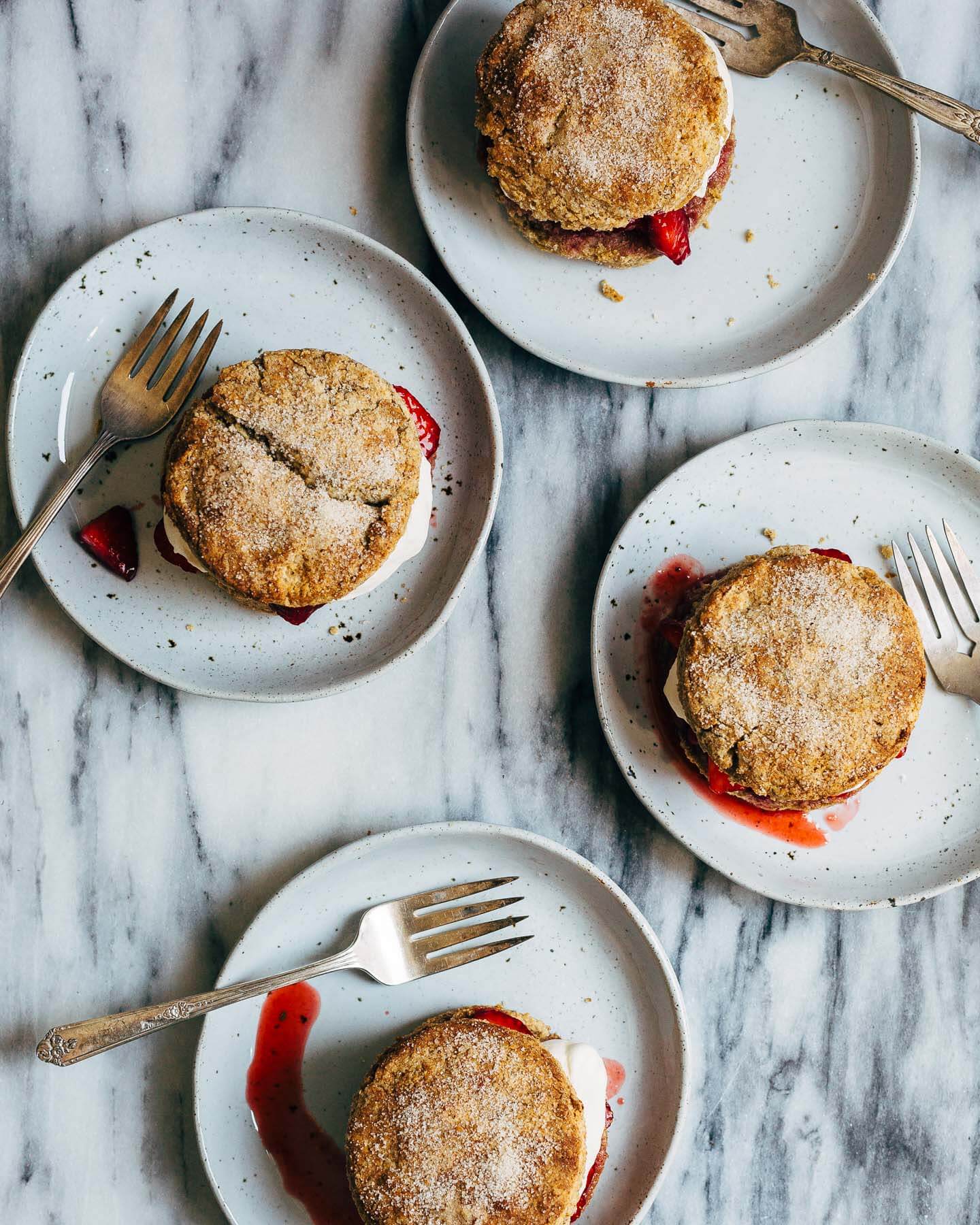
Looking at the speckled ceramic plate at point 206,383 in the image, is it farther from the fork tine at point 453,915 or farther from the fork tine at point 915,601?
the fork tine at point 915,601

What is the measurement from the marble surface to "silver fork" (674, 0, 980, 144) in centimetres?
29

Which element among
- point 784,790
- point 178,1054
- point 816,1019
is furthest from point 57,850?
point 816,1019

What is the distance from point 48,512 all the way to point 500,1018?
5.69 feet

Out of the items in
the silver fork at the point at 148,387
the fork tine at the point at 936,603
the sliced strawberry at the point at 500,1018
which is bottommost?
the sliced strawberry at the point at 500,1018

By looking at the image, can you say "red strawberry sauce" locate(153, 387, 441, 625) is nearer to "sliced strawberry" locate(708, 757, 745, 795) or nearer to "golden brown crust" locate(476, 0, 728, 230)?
"golden brown crust" locate(476, 0, 728, 230)

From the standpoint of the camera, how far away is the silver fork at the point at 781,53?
2754 mm

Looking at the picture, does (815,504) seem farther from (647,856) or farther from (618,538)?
(647,856)

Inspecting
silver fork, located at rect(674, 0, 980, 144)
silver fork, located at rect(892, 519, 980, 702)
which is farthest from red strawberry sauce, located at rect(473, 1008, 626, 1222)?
silver fork, located at rect(674, 0, 980, 144)

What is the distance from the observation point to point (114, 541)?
2.67m

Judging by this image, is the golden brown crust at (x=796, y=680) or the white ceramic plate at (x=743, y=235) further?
the white ceramic plate at (x=743, y=235)

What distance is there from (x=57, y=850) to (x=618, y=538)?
1756 millimetres

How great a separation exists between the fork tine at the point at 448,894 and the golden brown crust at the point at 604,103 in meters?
1.76

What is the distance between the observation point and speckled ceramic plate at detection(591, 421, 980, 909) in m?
2.73

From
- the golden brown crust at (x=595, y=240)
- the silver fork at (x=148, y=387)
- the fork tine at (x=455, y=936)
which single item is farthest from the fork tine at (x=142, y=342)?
the fork tine at (x=455, y=936)
